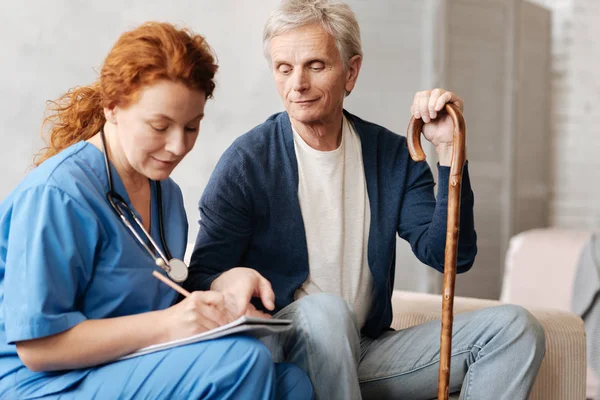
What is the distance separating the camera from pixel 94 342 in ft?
3.93

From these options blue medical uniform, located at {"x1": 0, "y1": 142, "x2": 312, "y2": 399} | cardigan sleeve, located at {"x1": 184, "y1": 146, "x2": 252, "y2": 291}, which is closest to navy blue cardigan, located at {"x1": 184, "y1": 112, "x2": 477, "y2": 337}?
cardigan sleeve, located at {"x1": 184, "y1": 146, "x2": 252, "y2": 291}

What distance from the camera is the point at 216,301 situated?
1.27m

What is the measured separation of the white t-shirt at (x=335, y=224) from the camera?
174 cm

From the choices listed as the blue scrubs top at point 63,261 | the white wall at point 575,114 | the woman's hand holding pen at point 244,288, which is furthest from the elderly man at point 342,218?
the white wall at point 575,114

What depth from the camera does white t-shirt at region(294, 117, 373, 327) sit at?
5.72ft

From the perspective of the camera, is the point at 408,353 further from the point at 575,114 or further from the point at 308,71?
the point at 575,114

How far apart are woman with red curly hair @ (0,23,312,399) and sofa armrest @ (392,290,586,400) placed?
0.67 m

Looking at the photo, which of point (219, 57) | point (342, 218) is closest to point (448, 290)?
point (342, 218)

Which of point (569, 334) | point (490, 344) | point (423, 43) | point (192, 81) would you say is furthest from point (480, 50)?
point (192, 81)

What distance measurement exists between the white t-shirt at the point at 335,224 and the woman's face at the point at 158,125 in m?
0.49

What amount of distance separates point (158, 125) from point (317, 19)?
584 mm

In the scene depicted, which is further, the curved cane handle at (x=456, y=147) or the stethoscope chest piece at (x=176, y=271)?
the curved cane handle at (x=456, y=147)

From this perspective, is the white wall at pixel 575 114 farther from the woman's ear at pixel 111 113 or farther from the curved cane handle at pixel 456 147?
the woman's ear at pixel 111 113

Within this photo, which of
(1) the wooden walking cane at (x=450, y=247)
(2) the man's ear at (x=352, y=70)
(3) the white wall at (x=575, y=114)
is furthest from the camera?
(3) the white wall at (x=575, y=114)
